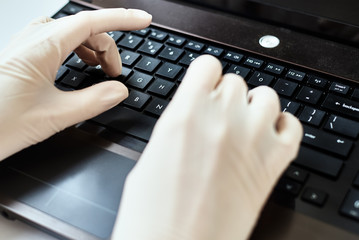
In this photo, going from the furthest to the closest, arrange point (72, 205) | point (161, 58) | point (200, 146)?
point (161, 58) → point (72, 205) → point (200, 146)

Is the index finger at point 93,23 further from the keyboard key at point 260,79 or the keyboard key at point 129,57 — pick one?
the keyboard key at point 260,79

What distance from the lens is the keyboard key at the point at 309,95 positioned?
57 cm

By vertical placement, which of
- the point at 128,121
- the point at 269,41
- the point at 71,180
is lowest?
the point at 71,180

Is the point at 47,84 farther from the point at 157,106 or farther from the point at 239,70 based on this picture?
the point at 239,70

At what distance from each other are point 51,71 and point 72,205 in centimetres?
17

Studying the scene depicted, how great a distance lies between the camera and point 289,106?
567 millimetres

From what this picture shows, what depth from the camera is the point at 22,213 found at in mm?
520

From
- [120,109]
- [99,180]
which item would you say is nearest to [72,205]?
[99,180]

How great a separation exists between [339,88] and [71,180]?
350 mm

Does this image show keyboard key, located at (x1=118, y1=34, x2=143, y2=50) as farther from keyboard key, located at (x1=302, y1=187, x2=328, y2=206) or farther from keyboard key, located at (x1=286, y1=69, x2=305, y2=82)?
keyboard key, located at (x1=302, y1=187, x2=328, y2=206)

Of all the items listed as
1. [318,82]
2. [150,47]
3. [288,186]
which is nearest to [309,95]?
[318,82]

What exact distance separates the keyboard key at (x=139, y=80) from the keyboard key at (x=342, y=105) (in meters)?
0.23

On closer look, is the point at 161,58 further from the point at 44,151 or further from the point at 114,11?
the point at 44,151

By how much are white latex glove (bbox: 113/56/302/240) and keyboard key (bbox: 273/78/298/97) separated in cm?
13
